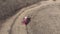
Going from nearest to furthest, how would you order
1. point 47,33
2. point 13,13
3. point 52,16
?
point 47,33 → point 52,16 → point 13,13

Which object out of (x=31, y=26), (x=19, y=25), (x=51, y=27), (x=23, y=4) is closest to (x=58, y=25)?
(x=51, y=27)

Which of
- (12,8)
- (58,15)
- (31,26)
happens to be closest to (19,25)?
(31,26)

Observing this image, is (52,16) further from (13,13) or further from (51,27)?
(13,13)

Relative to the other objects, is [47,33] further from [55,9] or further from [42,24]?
[55,9]

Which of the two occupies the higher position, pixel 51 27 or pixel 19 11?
pixel 19 11

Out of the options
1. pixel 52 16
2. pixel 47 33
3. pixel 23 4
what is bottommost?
pixel 47 33

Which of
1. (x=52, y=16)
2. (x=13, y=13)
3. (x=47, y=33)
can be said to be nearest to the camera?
(x=47, y=33)

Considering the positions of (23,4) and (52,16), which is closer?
(52,16)
